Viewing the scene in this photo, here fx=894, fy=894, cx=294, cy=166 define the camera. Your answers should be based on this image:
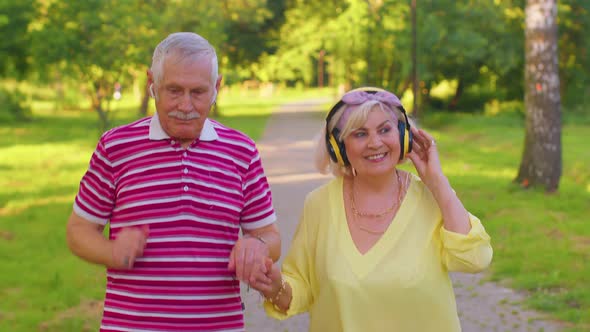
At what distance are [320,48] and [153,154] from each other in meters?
32.9

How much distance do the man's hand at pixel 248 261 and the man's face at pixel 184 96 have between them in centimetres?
40

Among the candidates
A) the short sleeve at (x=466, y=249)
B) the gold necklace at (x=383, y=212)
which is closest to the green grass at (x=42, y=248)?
the gold necklace at (x=383, y=212)

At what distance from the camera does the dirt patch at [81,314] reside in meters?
6.65

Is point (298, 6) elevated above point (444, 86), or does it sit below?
above

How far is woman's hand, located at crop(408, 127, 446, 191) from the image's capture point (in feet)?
10.8

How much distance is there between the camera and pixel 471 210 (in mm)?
11531

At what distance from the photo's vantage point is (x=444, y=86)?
4488 cm

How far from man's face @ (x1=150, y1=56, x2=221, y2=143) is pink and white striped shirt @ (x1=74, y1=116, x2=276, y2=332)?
0.21ft

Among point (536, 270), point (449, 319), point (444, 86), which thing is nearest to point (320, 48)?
point (444, 86)

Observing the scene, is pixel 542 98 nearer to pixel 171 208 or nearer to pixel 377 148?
pixel 377 148

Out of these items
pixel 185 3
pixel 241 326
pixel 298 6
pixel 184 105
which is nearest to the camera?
pixel 184 105

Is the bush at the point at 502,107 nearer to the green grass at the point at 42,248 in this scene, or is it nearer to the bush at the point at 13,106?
the bush at the point at 13,106

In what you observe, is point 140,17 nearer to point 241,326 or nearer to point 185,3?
point 185,3

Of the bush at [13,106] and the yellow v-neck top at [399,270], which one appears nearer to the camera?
the yellow v-neck top at [399,270]
